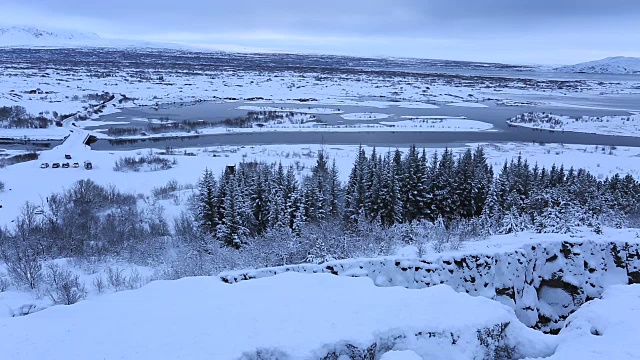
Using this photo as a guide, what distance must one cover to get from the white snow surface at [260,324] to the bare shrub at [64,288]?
11.0 feet

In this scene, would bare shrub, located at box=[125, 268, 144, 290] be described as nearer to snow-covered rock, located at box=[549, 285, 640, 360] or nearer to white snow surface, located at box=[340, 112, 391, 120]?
snow-covered rock, located at box=[549, 285, 640, 360]

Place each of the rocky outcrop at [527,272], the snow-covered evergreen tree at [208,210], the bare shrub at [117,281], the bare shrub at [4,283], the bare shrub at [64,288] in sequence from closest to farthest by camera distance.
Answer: the bare shrub at [64,288] → the rocky outcrop at [527,272] → the bare shrub at [4,283] → the bare shrub at [117,281] → the snow-covered evergreen tree at [208,210]

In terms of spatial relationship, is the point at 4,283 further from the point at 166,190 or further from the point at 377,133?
the point at 377,133

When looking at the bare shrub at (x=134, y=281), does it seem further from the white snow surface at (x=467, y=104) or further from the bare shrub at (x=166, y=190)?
the white snow surface at (x=467, y=104)

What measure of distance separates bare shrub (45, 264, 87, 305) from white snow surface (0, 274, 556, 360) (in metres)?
3.37

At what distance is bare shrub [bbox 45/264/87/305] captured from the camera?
13.7 metres

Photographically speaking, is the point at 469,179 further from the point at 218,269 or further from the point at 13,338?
the point at 13,338

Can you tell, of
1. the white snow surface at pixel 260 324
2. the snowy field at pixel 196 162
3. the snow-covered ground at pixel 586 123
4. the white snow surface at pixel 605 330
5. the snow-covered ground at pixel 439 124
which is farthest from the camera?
the snow-covered ground at pixel 439 124

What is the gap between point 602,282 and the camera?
15203 mm

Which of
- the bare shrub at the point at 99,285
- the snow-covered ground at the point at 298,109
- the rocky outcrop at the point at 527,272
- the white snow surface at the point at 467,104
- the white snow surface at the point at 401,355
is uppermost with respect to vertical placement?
the white snow surface at the point at 467,104

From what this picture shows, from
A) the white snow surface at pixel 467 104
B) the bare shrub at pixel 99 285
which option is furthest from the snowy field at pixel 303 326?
the white snow surface at pixel 467 104

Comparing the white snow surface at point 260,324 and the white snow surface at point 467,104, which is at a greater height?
the white snow surface at point 467,104

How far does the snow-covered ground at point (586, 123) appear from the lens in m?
68.0

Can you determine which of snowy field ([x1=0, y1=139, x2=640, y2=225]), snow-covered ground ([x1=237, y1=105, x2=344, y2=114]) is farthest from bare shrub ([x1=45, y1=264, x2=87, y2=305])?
snow-covered ground ([x1=237, y1=105, x2=344, y2=114])
